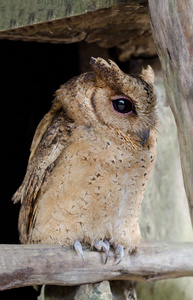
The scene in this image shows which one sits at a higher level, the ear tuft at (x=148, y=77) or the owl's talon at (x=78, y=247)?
the ear tuft at (x=148, y=77)

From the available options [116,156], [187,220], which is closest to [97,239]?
[116,156]

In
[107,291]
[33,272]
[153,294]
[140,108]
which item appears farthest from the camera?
[153,294]

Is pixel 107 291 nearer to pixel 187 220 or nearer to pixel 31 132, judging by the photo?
pixel 187 220

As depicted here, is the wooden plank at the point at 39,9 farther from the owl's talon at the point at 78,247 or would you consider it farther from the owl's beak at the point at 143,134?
the owl's talon at the point at 78,247

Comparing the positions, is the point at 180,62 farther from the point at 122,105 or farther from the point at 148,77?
the point at 148,77

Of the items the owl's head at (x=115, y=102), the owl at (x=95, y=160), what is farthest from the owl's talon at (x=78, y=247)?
the owl's head at (x=115, y=102)

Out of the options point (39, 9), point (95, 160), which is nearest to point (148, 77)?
point (95, 160)

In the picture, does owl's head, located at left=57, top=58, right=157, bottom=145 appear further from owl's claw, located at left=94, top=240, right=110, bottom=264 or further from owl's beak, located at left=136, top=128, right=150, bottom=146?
owl's claw, located at left=94, top=240, right=110, bottom=264

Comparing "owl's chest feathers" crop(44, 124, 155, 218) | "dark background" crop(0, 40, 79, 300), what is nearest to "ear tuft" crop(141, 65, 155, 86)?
"owl's chest feathers" crop(44, 124, 155, 218)
